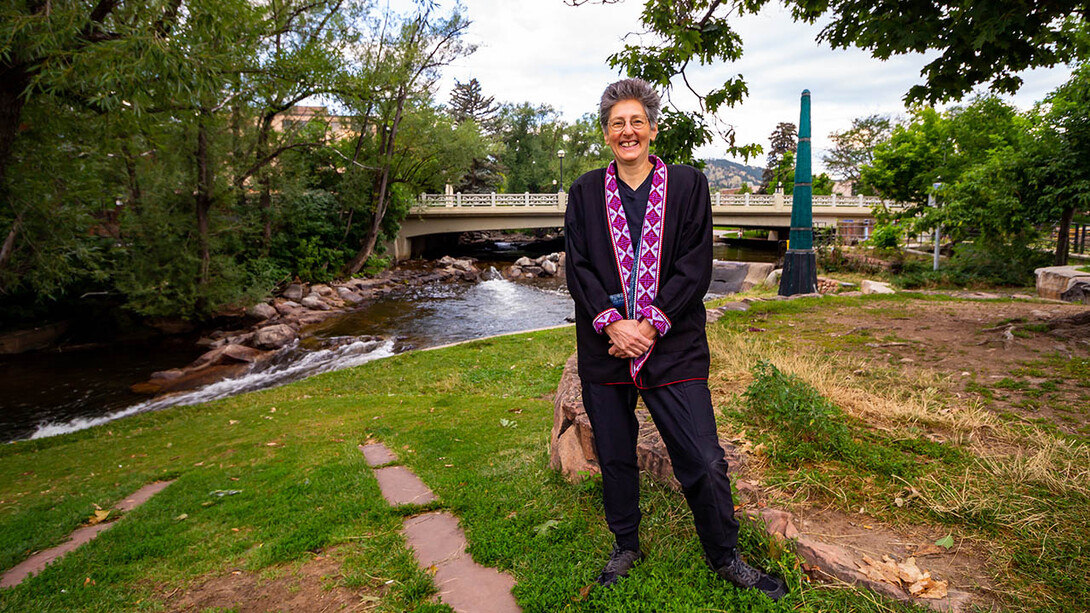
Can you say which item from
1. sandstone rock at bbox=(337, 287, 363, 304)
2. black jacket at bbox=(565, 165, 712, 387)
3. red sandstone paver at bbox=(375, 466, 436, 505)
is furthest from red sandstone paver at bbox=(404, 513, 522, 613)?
sandstone rock at bbox=(337, 287, 363, 304)

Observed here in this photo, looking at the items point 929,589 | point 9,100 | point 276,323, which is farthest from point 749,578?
point 276,323

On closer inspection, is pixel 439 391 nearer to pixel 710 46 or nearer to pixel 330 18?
pixel 710 46

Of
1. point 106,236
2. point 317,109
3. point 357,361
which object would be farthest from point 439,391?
point 317,109

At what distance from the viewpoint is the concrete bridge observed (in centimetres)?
2941

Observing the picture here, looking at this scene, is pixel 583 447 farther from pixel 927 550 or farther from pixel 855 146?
pixel 855 146

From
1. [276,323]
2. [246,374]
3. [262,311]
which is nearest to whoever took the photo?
[246,374]

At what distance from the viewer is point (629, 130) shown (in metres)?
2.41

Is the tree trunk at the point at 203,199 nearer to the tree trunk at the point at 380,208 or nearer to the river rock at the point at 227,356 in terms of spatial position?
the river rock at the point at 227,356

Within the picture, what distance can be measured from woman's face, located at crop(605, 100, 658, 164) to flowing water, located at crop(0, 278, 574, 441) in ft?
33.2

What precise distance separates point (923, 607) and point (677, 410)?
3.79 ft

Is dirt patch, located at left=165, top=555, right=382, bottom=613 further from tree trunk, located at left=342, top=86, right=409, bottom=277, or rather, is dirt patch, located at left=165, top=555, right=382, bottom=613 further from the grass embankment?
tree trunk, located at left=342, top=86, right=409, bottom=277

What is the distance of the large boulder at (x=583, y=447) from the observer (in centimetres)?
326

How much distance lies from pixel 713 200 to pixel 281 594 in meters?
30.5

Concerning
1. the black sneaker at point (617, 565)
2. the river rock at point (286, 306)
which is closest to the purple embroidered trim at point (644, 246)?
the black sneaker at point (617, 565)
